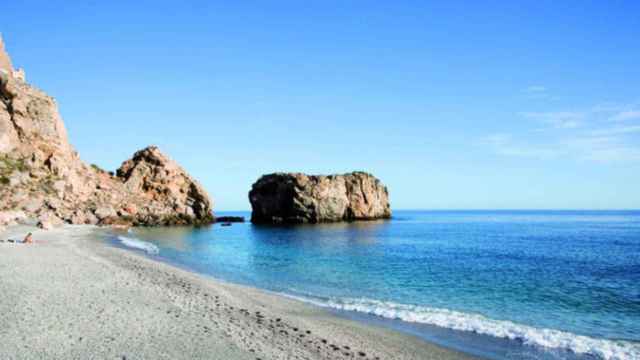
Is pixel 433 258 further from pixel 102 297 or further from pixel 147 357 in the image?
pixel 147 357

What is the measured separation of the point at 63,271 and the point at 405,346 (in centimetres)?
1803

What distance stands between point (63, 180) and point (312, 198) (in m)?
55.6

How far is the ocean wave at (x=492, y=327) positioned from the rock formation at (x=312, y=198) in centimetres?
9491

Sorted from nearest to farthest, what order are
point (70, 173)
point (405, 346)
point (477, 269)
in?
point (405, 346) → point (477, 269) → point (70, 173)

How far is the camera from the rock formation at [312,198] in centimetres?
11844

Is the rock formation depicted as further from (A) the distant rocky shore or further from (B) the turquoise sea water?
(B) the turquoise sea water

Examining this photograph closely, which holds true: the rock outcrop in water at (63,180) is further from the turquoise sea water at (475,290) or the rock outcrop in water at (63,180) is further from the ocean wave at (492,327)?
the ocean wave at (492,327)

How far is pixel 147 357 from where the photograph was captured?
467 inches

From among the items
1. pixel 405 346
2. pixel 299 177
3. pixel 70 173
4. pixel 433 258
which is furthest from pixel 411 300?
pixel 299 177

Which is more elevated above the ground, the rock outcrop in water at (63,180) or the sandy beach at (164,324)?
the rock outcrop in water at (63,180)

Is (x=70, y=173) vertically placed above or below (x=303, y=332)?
above

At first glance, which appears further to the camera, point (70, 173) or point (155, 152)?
point (155, 152)

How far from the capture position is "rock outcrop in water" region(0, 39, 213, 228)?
7156 centimetres

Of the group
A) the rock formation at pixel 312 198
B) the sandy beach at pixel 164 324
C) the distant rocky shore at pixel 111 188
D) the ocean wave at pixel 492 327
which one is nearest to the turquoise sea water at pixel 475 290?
the ocean wave at pixel 492 327
